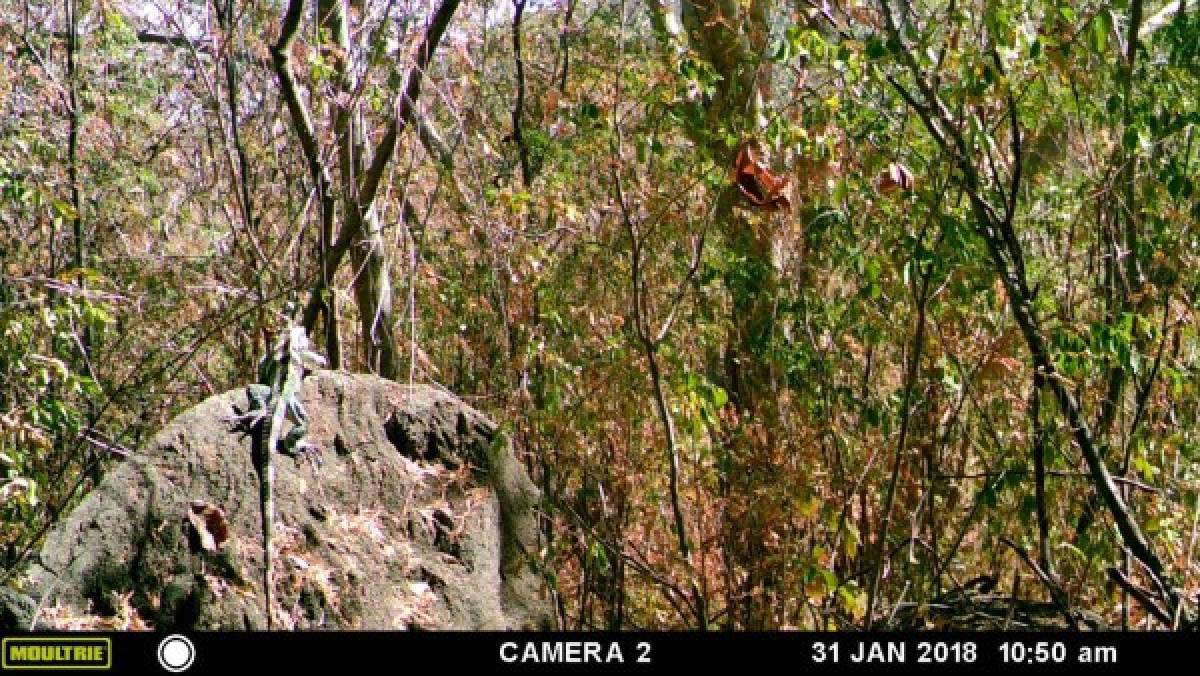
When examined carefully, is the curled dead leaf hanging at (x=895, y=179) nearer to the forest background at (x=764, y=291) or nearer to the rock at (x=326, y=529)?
the forest background at (x=764, y=291)

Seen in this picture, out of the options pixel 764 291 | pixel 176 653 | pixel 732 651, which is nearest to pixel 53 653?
pixel 176 653

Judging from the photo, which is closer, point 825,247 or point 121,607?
point 121,607

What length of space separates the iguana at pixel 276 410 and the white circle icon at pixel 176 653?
0.23m

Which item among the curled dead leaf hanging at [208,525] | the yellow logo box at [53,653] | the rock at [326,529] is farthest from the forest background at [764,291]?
the yellow logo box at [53,653]

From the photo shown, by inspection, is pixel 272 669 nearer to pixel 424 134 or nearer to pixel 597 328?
pixel 597 328

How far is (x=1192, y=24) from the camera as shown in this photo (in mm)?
4742

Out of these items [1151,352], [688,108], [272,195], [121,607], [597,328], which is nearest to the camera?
[121,607]

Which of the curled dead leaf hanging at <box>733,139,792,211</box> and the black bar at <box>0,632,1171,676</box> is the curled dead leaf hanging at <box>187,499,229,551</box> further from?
the curled dead leaf hanging at <box>733,139,792,211</box>

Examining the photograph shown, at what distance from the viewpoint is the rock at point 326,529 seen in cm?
362

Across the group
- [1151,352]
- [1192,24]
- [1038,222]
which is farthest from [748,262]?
[1192,24]

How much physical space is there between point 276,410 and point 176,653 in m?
0.74

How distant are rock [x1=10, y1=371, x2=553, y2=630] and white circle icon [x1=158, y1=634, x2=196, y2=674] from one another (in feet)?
0.15

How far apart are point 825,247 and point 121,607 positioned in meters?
3.48

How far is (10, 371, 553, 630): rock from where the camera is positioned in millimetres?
3619
